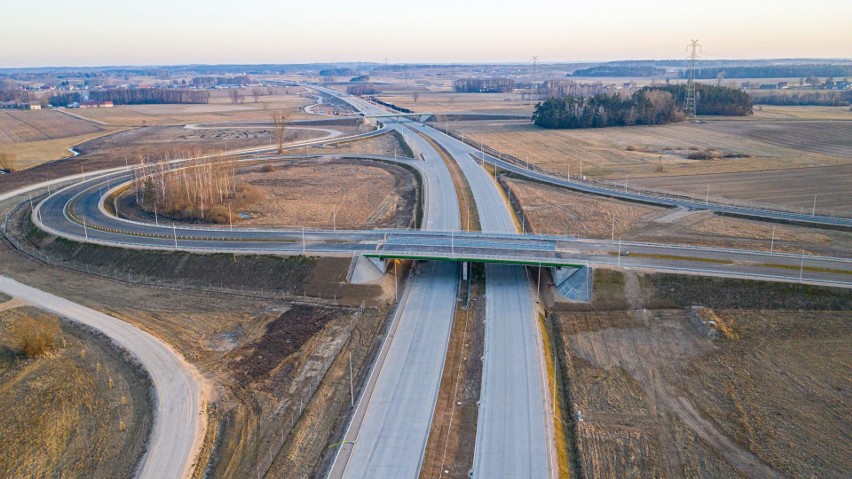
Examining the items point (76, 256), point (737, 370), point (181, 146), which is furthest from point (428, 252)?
point (181, 146)

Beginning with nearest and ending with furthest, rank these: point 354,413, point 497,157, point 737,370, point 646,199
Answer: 1. point 354,413
2. point 737,370
3. point 646,199
4. point 497,157

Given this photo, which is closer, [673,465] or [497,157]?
[673,465]

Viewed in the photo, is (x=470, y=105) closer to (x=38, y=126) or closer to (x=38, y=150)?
(x=38, y=126)

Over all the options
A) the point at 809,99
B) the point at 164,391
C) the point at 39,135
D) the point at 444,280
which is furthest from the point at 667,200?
the point at 809,99

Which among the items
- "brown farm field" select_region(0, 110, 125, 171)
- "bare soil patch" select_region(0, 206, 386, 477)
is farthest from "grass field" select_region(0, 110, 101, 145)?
"bare soil patch" select_region(0, 206, 386, 477)

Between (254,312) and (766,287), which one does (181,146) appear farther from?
(766,287)

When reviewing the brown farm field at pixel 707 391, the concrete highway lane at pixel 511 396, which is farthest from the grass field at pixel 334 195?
the brown farm field at pixel 707 391
